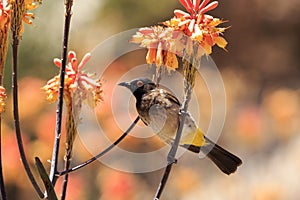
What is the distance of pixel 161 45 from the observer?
3.46ft

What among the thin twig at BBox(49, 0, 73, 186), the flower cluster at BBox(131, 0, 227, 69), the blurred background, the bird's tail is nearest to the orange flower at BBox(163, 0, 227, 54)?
the flower cluster at BBox(131, 0, 227, 69)

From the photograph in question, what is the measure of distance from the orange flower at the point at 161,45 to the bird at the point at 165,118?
25cm

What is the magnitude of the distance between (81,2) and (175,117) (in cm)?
315

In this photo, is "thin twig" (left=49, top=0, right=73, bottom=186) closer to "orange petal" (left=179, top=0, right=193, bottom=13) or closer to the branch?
the branch

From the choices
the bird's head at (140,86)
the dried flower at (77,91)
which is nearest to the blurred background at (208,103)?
the bird's head at (140,86)

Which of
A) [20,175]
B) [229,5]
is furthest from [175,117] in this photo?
[229,5]

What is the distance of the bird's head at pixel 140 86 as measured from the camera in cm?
136

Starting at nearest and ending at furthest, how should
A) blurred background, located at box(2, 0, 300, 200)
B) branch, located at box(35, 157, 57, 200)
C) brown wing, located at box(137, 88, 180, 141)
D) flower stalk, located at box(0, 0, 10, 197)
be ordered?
branch, located at box(35, 157, 57, 200) → flower stalk, located at box(0, 0, 10, 197) → brown wing, located at box(137, 88, 180, 141) → blurred background, located at box(2, 0, 300, 200)

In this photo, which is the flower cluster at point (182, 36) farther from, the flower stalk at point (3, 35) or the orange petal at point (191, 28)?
the flower stalk at point (3, 35)

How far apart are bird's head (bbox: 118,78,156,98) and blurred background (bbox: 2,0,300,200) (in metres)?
1.35

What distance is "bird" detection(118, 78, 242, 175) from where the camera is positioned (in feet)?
4.33

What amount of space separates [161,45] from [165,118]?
11.9 inches

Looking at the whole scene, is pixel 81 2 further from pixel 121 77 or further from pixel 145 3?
pixel 121 77

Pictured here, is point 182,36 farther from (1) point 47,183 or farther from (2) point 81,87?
(1) point 47,183
